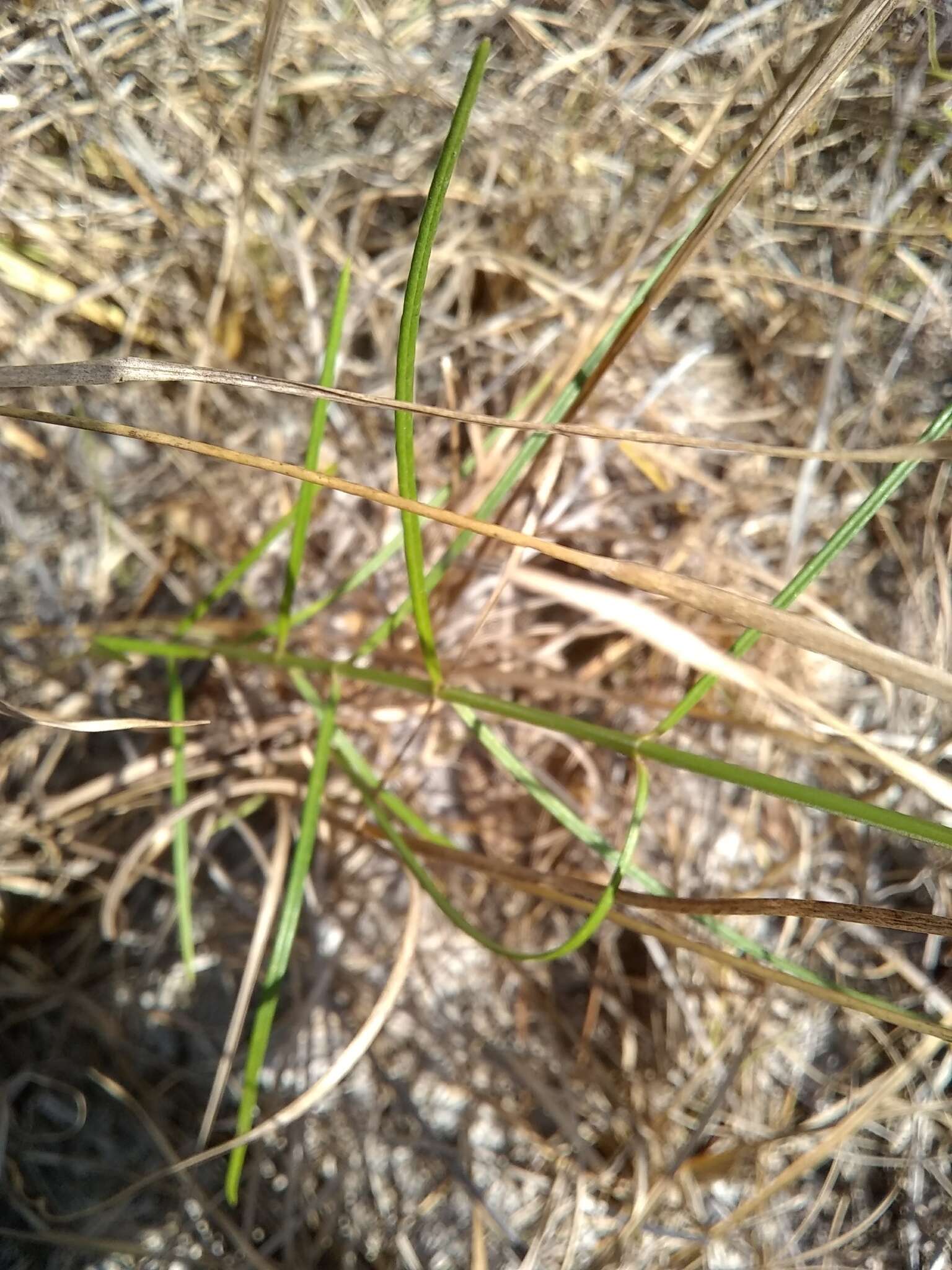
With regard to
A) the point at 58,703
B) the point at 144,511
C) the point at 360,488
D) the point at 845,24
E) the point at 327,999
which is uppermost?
the point at 845,24

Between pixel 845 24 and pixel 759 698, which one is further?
pixel 759 698

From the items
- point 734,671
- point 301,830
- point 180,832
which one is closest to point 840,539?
point 734,671

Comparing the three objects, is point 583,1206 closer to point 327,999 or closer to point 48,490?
point 327,999

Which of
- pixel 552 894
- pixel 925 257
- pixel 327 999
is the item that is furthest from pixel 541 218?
pixel 327 999

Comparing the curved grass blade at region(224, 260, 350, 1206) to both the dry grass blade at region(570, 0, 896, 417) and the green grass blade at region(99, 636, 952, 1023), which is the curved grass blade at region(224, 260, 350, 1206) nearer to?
the green grass blade at region(99, 636, 952, 1023)

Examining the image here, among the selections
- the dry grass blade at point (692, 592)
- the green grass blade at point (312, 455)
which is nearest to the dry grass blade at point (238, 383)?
the dry grass blade at point (692, 592)

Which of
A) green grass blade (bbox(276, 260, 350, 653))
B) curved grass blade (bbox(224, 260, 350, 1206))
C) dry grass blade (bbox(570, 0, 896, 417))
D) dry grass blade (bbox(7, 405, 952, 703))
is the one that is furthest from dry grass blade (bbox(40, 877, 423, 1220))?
dry grass blade (bbox(570, 0, 896, 417))

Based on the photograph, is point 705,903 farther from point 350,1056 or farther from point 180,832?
point 180,832
